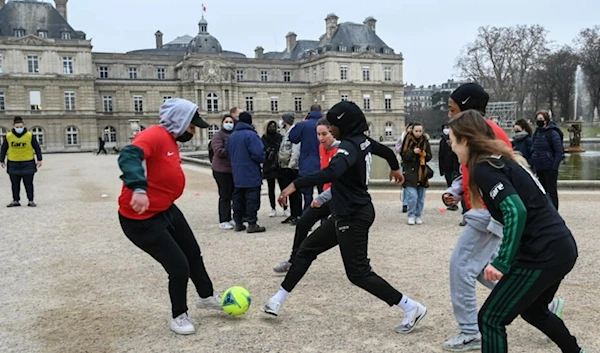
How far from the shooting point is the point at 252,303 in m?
5.45

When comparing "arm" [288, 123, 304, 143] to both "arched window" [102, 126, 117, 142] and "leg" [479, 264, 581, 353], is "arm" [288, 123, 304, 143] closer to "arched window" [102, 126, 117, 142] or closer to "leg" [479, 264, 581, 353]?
"leg" [479, 264, 581, 353]

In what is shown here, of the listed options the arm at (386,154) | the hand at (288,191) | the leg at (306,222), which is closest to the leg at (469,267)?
the arm at (386,154)

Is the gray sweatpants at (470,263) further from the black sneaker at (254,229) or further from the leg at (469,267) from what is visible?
the black sneaker at (254,229)

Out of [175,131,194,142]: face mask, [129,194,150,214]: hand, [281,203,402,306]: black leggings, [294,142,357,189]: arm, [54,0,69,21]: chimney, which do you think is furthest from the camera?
[54,0,69,21]: chimney

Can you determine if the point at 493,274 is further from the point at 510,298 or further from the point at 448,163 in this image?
the point at 448,163

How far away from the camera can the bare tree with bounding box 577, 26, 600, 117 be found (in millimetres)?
65125

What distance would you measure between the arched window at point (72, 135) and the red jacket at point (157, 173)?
6192 centimetres

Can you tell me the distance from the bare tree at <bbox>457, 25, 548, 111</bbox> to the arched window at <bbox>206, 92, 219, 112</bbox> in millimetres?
27935

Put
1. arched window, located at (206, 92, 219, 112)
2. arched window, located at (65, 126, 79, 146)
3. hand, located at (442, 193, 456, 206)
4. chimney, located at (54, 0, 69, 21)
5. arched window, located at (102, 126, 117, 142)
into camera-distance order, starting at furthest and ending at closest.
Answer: arched window, located at (206, 92, 219, 112)
arched window, located at (102, 126, 117, 142)
chimney, located at (54, 0, 69, 21)
arched window, located at (65, 126, 79, 146)
hand, located at (442, 193, 456, 206)

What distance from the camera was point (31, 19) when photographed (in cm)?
6047

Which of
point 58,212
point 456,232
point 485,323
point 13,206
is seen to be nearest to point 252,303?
point 485,323

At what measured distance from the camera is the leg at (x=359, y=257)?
446 cm

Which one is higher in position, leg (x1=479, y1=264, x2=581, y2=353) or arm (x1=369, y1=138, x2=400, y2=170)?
arm (x1=369, y1=138, x2=400, y2=170)

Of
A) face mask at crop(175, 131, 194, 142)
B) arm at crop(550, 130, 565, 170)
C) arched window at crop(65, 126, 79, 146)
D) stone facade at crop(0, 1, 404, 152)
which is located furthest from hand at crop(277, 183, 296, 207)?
arched window at crop(65, 126, 79, 146)
